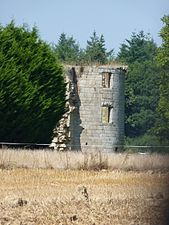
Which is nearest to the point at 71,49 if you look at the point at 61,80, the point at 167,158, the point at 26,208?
the point at 61,80

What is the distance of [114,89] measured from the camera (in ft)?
110

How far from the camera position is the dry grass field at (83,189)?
348 cm

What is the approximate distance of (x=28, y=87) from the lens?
24.5 m

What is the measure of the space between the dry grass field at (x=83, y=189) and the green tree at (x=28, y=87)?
6216 millimetres

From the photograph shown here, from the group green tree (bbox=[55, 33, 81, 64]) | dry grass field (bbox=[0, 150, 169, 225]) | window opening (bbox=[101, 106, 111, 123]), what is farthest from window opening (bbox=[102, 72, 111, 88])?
green tree (bbox=[55, 33, 81, 64])

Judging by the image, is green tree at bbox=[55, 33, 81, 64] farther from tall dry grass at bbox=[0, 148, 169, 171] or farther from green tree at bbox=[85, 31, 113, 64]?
tall dry grass at bbox=[0, 148, 169, 171]

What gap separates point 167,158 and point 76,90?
29990 millimetres

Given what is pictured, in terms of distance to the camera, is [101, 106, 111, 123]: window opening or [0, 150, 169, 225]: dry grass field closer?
[0, 150, 169, 225]: dry grass field

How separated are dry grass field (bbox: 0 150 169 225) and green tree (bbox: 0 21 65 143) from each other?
622 cm

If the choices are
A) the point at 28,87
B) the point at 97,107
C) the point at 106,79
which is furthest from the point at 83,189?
the point at 106,79

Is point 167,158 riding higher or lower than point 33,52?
lower

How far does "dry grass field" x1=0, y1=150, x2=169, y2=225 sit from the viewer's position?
348cm

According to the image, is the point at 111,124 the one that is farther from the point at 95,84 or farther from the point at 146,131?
the point at 146,131

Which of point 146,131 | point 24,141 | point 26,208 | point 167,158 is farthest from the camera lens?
point 24,141
